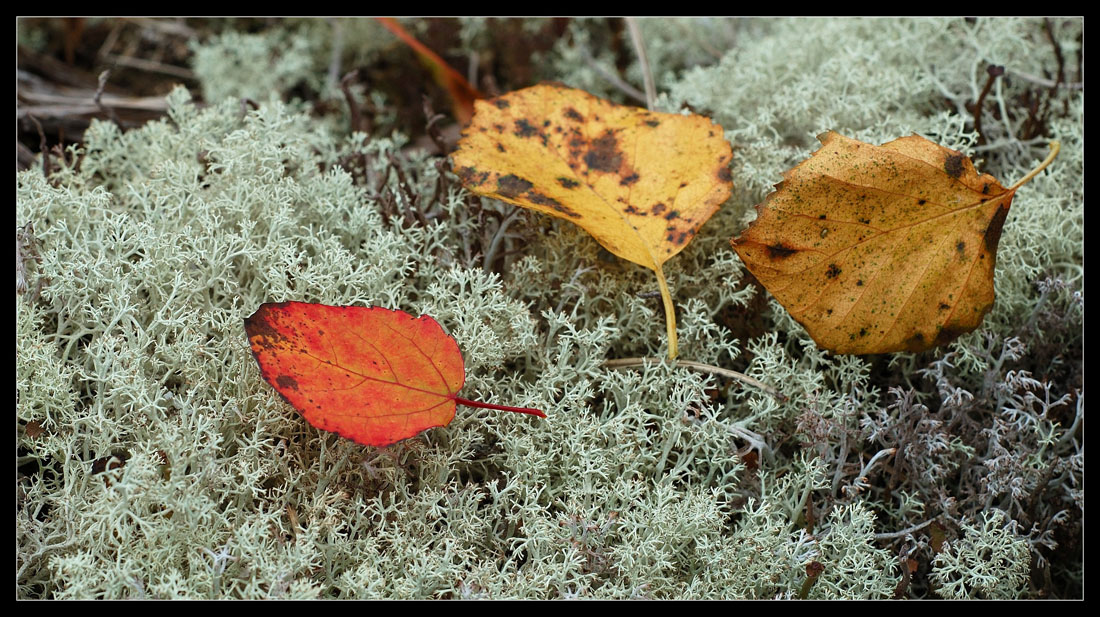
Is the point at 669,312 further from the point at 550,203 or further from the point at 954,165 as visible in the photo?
the point at 954,165

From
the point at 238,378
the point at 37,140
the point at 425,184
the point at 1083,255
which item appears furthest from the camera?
the point at 37,140

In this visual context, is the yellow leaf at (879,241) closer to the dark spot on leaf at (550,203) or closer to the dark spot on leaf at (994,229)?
the dark spot on leaf at (994,229)

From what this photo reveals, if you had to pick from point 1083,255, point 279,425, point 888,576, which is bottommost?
point 888,576

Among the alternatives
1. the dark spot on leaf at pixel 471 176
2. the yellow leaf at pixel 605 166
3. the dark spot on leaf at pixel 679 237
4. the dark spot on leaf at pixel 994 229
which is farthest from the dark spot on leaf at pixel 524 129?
the dark spot on leaf at pixel 994 229

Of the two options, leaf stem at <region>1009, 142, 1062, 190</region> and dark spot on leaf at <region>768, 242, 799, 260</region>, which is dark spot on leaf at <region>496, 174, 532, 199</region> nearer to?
dark spot on leaf at <region>768, 242, 799, 260</region>

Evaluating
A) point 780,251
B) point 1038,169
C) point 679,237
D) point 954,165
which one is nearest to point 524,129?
point 679,237

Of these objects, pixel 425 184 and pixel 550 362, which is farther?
pixel 425 184

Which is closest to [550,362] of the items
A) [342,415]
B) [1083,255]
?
[342,415]

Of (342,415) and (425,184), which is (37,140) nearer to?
(425,184)
